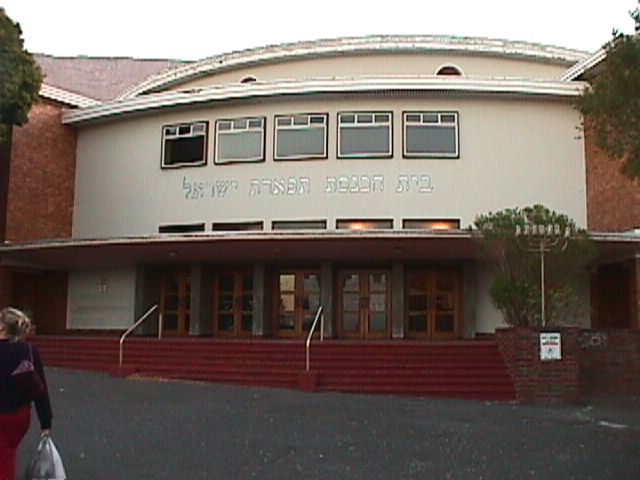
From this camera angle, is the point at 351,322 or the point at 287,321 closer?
the point at 351,322

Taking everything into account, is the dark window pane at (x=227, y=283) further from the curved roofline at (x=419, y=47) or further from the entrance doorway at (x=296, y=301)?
the curved roofline at (x=419, y=47)

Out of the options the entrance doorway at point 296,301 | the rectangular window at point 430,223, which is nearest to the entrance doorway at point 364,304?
the entrance doorway at point 296,301

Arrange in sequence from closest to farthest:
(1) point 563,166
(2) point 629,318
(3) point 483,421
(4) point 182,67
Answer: (3) point 483,421 < (2) point 629,318 < (1) point 563,166 < (4) point 182,67

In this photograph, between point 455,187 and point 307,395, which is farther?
point 455,187

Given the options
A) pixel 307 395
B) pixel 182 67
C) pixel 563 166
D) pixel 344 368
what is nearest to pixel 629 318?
pixel 563 166

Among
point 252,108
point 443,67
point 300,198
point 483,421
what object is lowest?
point 483,421

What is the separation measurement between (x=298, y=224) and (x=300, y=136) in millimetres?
2375

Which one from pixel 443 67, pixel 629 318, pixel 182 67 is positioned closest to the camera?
pixel 629 318

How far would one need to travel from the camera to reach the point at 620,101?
9055mm

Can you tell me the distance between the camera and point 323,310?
21797mm

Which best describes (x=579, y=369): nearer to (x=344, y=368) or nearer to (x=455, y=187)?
(x=344, y=368)

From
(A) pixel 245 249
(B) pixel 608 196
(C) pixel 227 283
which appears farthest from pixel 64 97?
(B) pixel 608 196

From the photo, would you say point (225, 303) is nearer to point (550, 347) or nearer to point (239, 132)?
point (239, 132)

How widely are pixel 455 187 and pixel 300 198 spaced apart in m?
4.00
